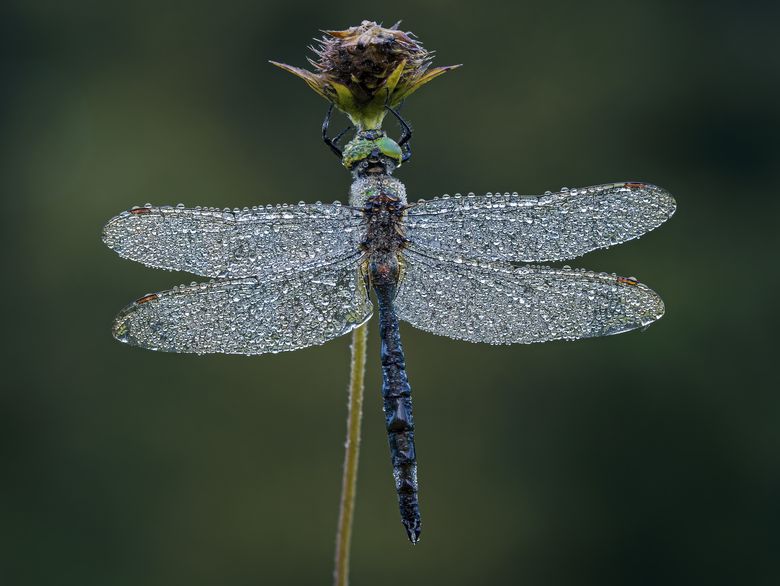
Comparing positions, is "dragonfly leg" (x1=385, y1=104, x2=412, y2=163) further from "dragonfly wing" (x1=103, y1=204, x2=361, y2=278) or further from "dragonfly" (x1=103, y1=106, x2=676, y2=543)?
"dragonfly wing" (x1=103, y1=204, x2=361, y2=278)

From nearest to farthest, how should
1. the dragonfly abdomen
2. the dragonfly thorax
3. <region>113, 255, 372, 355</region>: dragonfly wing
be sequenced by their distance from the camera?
the dragonfly abdomen, <region>113, 255, 372, 355</region>: dragonfly wing, the dragonfly thorax

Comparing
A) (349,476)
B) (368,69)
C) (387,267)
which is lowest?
(349,476)

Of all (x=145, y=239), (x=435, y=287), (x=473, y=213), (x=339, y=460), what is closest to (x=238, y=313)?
(x=145, y=239)

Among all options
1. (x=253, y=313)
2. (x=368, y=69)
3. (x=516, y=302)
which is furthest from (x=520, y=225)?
(x=253, y=313)

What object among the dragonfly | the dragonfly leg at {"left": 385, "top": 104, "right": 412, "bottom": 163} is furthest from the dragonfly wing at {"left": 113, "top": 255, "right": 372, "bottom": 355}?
the dragonfly leg at {"left": 385, "top": 104, "right": 412, "bottom": 163}

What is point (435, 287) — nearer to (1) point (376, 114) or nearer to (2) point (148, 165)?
(1) point (376, 114)

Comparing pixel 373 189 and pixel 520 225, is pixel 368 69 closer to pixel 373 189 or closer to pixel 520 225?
pixel 373 189
